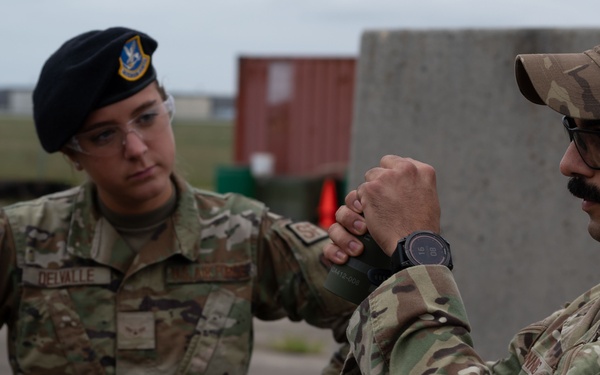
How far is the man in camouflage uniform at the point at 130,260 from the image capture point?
9.61 ft

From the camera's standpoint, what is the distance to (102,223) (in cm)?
305

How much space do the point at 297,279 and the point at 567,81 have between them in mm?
1281

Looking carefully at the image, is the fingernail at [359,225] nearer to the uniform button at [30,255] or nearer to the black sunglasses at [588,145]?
the black sunglasses at [588,145]

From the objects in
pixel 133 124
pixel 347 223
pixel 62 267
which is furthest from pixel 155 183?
pixel 347 223

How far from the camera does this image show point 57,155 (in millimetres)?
15680

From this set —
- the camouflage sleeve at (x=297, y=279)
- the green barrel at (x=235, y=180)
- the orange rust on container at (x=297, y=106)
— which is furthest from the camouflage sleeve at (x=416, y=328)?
the orange rust on container at (x=297, y=106)

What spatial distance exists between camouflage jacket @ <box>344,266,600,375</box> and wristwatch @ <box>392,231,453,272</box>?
0.05 feet

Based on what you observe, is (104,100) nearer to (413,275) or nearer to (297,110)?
(413,275)

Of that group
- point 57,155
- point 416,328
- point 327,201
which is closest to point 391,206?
point 416,328

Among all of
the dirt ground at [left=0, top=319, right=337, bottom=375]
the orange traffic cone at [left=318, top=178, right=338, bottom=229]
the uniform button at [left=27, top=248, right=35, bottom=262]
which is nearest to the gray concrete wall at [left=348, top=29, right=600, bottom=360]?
the uniform button at [left=27, top=248, right=35, bottom=262]

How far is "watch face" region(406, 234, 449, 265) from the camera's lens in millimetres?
1933

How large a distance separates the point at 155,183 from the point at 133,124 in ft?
0.60

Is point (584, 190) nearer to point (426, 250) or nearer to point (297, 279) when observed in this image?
point (426, 250)

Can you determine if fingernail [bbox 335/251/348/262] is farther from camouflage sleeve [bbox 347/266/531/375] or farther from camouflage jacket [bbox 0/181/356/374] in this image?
camouflage jacket [bbox 0/181/356/374]
